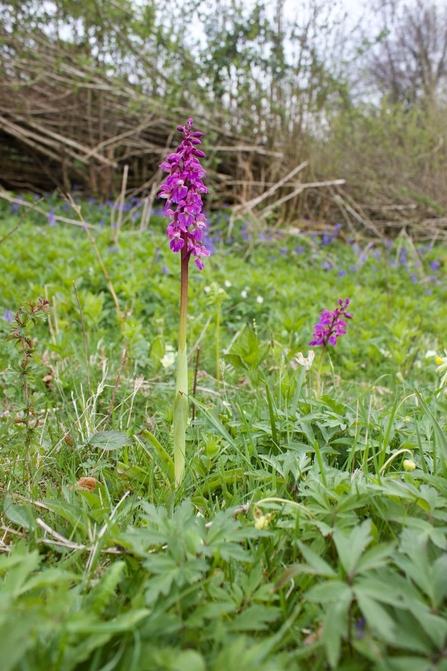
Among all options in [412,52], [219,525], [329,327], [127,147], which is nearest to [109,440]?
[219,525]

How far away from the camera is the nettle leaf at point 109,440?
1628 mm

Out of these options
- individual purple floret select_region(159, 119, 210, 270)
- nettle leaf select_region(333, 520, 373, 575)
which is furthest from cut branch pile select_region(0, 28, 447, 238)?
nettle leaf select_region(333, 520, 373, 575)

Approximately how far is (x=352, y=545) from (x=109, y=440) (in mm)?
937

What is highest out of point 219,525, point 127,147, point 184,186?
point 127,147

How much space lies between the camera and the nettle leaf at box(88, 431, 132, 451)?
1.63 metres

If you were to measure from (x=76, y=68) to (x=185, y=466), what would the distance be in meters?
7.64

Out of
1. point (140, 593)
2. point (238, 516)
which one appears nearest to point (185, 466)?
point (238, 516)

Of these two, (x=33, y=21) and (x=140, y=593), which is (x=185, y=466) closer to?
(x=140, y=593)

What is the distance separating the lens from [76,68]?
739cm

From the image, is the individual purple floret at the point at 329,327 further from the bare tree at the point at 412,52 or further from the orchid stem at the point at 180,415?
the bare tree at the point at 412,52

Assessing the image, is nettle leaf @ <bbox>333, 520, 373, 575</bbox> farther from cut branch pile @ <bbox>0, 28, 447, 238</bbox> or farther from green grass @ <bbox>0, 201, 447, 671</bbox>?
cut branch pile @ <bbox>0, 28, 447, 238</bbox>

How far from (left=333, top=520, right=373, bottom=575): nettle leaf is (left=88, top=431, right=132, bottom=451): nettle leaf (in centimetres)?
84

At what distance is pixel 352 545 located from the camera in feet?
3.21

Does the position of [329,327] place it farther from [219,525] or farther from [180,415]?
[219,525]
